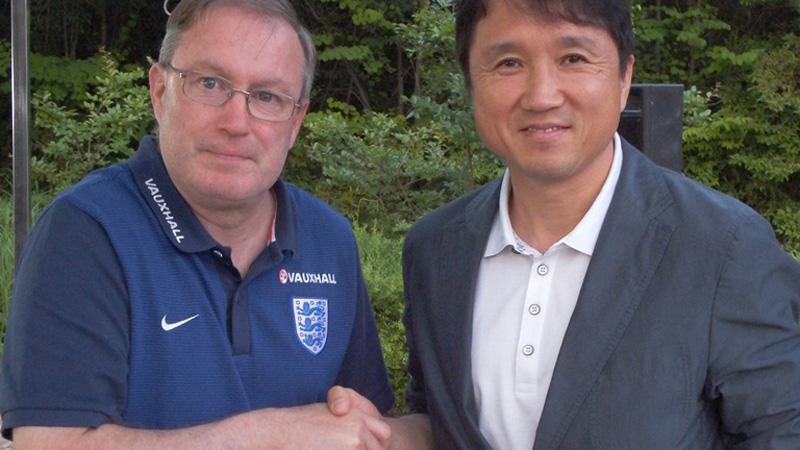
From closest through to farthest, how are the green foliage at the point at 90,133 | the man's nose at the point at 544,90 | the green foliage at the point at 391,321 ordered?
the man's nose at the point at 544,90, the green foliage at the point at 391,321, the green foliage at the point at 90,133

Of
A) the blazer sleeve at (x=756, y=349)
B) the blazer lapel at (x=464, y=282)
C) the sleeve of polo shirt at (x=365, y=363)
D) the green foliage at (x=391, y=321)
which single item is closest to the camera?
the blazer sleeve at (x=756, y=349)

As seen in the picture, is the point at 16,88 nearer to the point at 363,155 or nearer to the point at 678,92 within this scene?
the point at 678,92

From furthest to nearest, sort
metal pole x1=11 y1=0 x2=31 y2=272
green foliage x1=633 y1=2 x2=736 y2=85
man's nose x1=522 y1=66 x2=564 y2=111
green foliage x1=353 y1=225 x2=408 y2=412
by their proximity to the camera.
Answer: green foliage x1=633 y1=2 x2=736 y2=85 → green foliage x1=353 y1=225 x2=408 y2=412 → metal pole x1=11 y1=0 x2=31 y2=272 → man's nose x1=522 y1=66 x2=564 y2=111

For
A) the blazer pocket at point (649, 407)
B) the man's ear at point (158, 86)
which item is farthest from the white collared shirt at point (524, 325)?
the man's ear at point (158, 86)

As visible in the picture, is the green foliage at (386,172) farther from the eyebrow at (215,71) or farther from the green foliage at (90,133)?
the eyebrow at (215,71)

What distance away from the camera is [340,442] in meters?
2.63

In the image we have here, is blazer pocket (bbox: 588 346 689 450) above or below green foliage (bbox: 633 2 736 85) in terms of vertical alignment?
below

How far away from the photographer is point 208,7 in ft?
8.86

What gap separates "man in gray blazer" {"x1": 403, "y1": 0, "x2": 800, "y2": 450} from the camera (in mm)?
2189

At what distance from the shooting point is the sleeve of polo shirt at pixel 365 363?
2953mm

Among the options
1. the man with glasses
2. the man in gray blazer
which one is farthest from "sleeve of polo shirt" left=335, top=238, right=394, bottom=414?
the man in gray blazer

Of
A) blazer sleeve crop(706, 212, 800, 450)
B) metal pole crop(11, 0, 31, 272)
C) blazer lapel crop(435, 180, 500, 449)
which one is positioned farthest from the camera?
metal pole crop(11, 0, 31, 272)

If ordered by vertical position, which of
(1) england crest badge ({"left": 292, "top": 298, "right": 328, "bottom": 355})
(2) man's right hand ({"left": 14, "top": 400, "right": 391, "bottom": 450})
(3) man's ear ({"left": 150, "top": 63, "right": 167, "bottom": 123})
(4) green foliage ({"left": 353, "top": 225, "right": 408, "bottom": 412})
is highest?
(3) man's ear ({"left": 150, "top": 63, "right": 167, "bottom": 123})

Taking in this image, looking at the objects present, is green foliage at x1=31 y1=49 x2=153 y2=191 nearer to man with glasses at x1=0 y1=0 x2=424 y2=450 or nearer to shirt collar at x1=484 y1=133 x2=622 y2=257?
man with glasses at x1=0 y1=0 x2=424 y2=450
